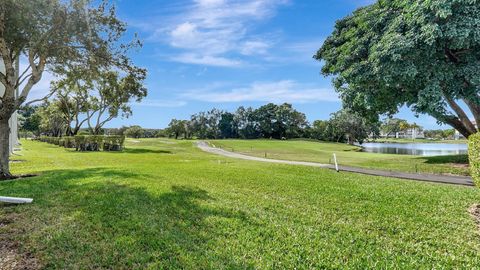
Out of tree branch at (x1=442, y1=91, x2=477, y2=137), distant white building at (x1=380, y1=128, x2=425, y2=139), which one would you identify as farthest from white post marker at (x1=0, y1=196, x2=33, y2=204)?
distant white building at (x1=380, y1=128, x2=425, y2=139)

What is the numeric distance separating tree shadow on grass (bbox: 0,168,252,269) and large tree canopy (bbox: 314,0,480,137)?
40.6ft

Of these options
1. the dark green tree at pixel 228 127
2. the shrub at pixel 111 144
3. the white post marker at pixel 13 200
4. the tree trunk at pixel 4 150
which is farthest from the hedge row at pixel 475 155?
the dark green tree at pixel 228 127

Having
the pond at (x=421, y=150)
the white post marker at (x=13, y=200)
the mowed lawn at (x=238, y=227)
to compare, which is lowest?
the pond at (x=421, y=150)

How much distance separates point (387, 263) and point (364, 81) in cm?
1528

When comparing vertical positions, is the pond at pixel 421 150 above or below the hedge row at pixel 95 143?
below

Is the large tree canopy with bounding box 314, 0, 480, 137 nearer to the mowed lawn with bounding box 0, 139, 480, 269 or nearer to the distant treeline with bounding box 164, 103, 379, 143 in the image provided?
the mowed lawn with bounding box 0, 139, 480, 269

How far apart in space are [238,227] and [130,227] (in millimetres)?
1917

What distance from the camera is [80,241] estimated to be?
15.4ft

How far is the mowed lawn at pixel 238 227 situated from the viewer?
410 cm

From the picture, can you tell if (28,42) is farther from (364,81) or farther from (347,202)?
(364,81)

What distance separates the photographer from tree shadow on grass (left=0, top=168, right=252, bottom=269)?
159 inches

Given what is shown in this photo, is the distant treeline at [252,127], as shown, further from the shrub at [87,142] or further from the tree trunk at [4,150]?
the tree trunk at [4,150]

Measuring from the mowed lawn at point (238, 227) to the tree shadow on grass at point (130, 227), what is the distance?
0.02 m

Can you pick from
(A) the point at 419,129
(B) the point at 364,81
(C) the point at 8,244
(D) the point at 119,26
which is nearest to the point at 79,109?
(D) the point at 119,26
